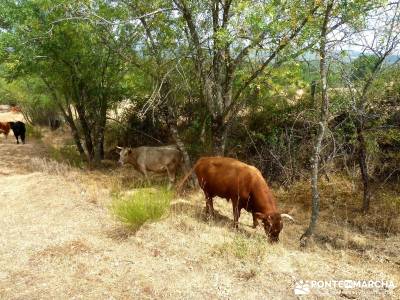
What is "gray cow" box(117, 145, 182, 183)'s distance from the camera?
11.7 meters

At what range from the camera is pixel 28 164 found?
46.1ft

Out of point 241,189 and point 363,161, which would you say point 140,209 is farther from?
point 363,161

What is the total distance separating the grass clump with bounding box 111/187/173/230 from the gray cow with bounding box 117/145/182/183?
13.5 ft

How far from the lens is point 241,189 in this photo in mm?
8234

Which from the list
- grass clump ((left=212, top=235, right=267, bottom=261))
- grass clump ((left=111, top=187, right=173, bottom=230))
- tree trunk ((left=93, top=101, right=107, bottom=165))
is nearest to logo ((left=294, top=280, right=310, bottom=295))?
grass clump ((left=212, top=235, right=267, bottom=261))

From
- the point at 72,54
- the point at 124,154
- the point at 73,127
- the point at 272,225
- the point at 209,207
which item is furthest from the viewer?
the point at 73,127

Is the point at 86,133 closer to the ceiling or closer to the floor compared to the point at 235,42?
closer to the floor

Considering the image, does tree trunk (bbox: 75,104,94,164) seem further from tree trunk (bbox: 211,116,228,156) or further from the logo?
the logo

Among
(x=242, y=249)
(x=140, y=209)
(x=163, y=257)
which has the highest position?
(x=140, y=209)

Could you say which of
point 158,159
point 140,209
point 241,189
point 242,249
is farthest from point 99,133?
point 242,249

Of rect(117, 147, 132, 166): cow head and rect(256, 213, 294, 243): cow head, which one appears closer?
rect(256, 213, 294, 243): cow head

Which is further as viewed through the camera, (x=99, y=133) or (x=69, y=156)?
(x=69, y=156)

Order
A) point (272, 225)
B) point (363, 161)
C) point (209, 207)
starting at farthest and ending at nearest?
point (363, 161) < point (209, 207) < point (272, 225)

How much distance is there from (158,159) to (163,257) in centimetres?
563
